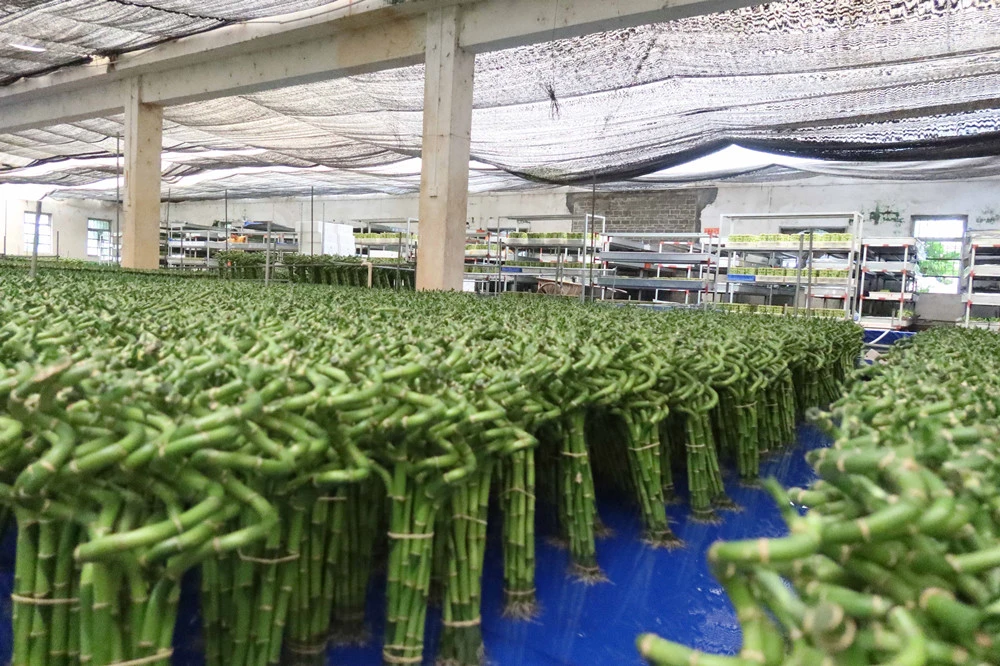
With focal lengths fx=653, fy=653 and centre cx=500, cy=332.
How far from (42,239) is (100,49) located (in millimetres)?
21547

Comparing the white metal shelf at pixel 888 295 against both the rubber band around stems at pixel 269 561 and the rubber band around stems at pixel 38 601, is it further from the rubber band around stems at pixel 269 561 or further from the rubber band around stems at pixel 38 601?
the rubber band around stems at pixel 38 601

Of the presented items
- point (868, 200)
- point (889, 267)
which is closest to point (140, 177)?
point (889, 267)

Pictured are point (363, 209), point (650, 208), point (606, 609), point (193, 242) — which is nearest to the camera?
point (606, 609)

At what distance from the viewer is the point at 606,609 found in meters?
2.30

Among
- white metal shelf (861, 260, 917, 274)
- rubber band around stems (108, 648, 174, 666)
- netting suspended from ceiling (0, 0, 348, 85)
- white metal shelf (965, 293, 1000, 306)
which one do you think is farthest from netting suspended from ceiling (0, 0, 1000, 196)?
rubber band around stems (108, 648, 174, 666)

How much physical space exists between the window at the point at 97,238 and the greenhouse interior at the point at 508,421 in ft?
71.1

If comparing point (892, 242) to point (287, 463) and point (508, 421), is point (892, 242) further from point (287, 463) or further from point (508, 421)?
point (287, 463)

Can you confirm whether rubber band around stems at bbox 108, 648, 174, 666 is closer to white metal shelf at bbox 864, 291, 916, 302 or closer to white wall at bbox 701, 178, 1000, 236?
white metal shelf at bbox 864, 291, 916, 302

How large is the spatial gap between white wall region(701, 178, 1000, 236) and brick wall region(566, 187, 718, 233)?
29cm

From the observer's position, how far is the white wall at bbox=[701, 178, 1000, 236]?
42.2ft

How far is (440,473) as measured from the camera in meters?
1.49

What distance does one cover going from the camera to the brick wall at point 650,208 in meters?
15.9

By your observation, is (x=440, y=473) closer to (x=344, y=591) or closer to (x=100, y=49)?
(x=344, y=591)

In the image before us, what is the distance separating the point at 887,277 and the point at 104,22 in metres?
12.3
